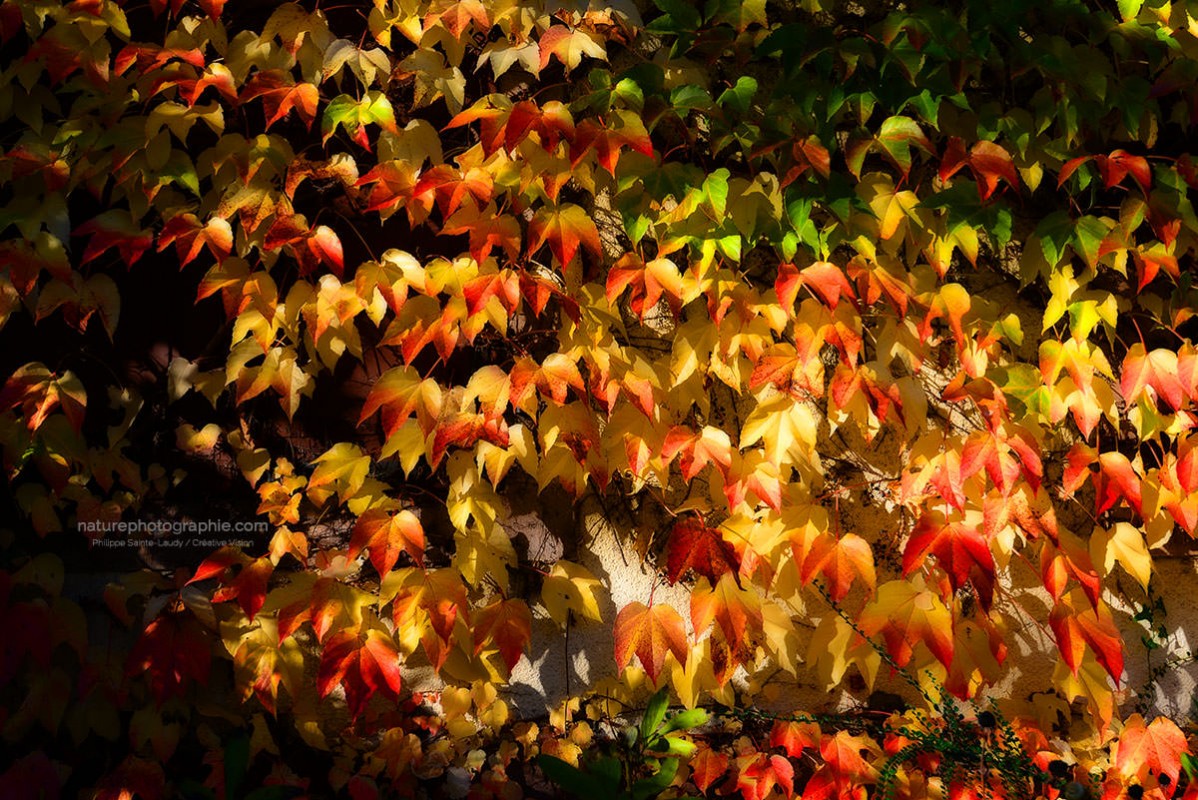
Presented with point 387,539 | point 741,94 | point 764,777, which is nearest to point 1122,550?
point 764,777

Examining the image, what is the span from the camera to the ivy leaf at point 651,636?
1941 millimetres

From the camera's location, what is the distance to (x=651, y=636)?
1.96 m

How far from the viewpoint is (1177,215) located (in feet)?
6.72

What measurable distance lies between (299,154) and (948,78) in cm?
150

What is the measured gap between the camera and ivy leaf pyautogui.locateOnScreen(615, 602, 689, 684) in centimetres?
194

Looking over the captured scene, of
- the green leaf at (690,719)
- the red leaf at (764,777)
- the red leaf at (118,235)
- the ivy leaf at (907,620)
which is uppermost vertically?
the red leaf at (118,235)

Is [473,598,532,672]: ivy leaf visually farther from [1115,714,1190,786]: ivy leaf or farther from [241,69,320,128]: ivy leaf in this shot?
[1115,714,1190,786]: ivy leaf

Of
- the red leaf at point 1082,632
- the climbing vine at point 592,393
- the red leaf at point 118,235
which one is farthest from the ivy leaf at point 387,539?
A: the red leaf at point 1082,632

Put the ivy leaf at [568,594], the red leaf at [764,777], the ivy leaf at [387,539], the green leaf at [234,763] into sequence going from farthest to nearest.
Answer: the ivy leaf at [568,594] → the red leaf at [764,777] → the ivy leaf at [387,539] → the green leaf at [234,763]

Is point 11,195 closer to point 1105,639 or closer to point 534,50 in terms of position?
point 534,50

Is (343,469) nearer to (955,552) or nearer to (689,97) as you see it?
(689,97)

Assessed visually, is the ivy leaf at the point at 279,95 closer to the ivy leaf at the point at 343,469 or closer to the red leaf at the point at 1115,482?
the ivy leaf at the point at 343,469

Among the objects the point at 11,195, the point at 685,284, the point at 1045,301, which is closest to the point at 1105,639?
the point at 1045,301

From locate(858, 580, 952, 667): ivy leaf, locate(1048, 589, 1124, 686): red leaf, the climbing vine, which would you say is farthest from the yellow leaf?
locate(858, 580, 952, 667): ivy leaf
